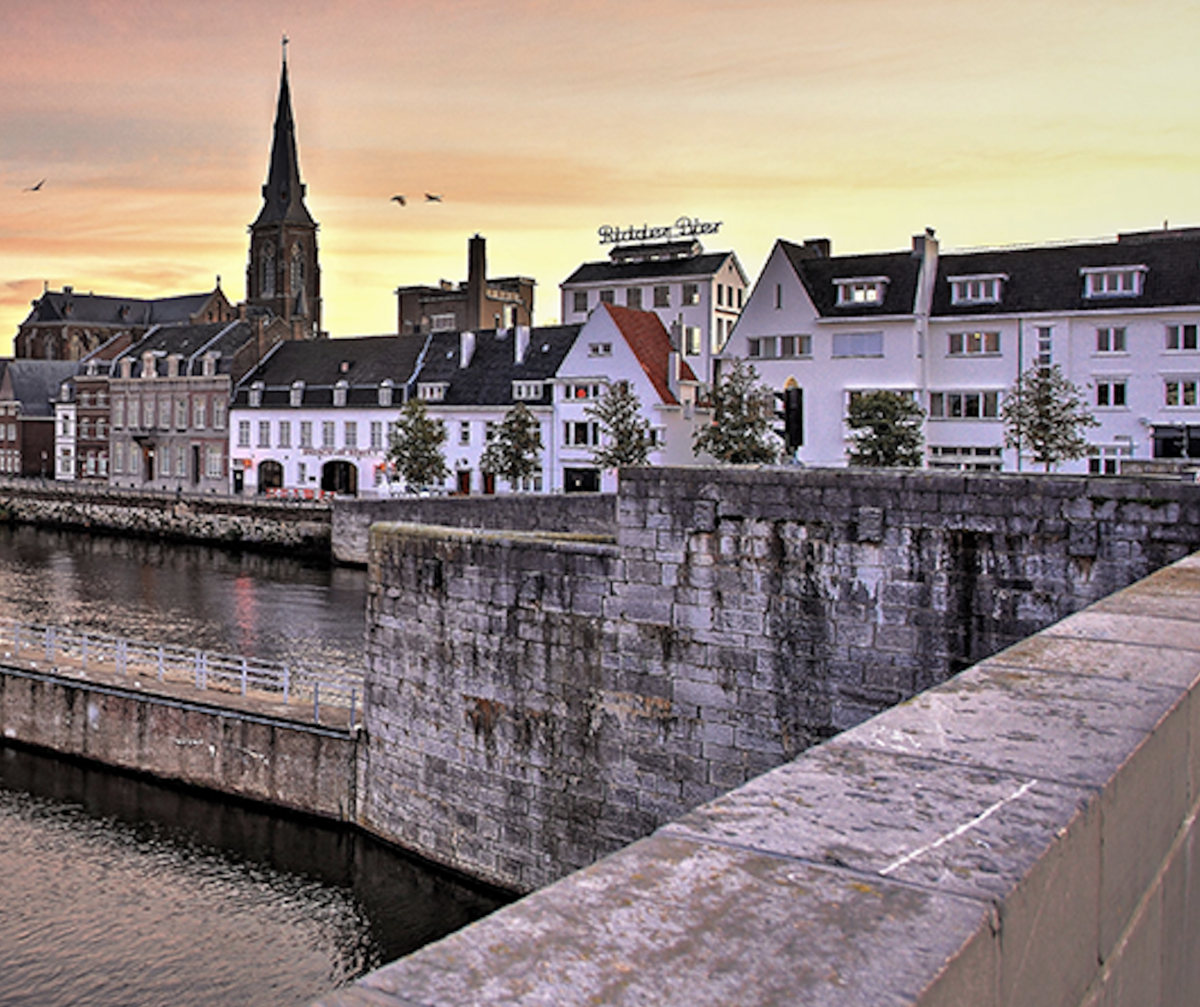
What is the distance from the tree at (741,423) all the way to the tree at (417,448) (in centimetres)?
1772

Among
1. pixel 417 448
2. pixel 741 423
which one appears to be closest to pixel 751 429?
pixel 741 423

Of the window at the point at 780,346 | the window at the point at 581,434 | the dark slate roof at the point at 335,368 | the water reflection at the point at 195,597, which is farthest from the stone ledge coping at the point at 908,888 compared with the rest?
the dark slate roof at the point at 335,368

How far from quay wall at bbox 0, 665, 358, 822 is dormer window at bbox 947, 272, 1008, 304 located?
39748mm

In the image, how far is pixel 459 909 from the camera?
53.7 ft

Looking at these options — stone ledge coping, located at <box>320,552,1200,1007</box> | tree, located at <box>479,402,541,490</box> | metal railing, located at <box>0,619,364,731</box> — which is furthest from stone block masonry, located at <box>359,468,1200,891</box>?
tree, located at <box>479,402,541,490</box>

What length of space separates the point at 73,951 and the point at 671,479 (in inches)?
353

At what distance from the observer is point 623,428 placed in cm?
5762

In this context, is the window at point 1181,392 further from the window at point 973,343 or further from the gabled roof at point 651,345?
the gabled roof at point 651,345

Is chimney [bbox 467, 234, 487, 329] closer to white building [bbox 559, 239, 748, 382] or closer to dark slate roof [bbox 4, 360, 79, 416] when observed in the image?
white building [bbox 559, 239, 748, 382]

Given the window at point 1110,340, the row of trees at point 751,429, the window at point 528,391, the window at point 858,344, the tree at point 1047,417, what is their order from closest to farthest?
the tree at point 1047,417, the row of trees at point 751,429, the window at point 1110,340, the window at point 858,344, the window at point 528,391

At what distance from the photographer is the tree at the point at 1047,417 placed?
45.6 m

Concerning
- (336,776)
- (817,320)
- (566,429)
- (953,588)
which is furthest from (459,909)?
(566,429)

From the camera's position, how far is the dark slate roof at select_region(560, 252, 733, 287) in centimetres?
7456

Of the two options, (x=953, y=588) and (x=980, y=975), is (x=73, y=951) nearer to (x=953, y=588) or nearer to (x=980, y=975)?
(x=953, y=588)
